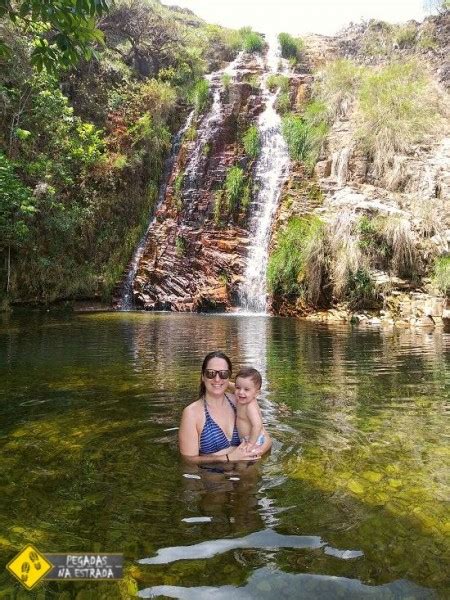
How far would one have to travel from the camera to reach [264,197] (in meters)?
21.6

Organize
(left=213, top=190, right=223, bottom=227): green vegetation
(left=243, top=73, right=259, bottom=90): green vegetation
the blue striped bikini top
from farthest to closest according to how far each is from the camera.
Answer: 1. (left=243, top=73, right=259, bottom=90): green vegetation
2. (left=213, top=190, right=223, bottom=227): green vegetation
3. the blue striped bikini top

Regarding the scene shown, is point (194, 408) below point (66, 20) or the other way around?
below

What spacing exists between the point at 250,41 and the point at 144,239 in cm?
1462

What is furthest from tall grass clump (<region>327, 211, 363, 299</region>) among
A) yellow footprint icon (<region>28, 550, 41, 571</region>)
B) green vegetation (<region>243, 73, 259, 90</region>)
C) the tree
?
yellow footprint icon (<region>28, 550, 41, 571</region>)

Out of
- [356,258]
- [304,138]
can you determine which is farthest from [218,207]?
[356,258]

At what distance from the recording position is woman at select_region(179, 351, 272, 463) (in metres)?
3.99

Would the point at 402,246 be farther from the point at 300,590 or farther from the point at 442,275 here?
the point at 300,590

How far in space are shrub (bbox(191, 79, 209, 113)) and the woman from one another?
76.0ft

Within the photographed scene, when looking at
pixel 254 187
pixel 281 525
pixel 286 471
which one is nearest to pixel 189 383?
pixel 286 471

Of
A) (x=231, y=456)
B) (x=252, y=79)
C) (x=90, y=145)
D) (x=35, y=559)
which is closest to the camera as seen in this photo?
(x=35, y=559)

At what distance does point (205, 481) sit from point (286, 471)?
0.66 m

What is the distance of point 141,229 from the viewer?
23047 mm

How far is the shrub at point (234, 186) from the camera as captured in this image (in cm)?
2161

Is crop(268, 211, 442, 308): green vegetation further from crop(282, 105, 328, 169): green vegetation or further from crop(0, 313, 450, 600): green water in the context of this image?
crop(0, 313, 450, 600): green water
